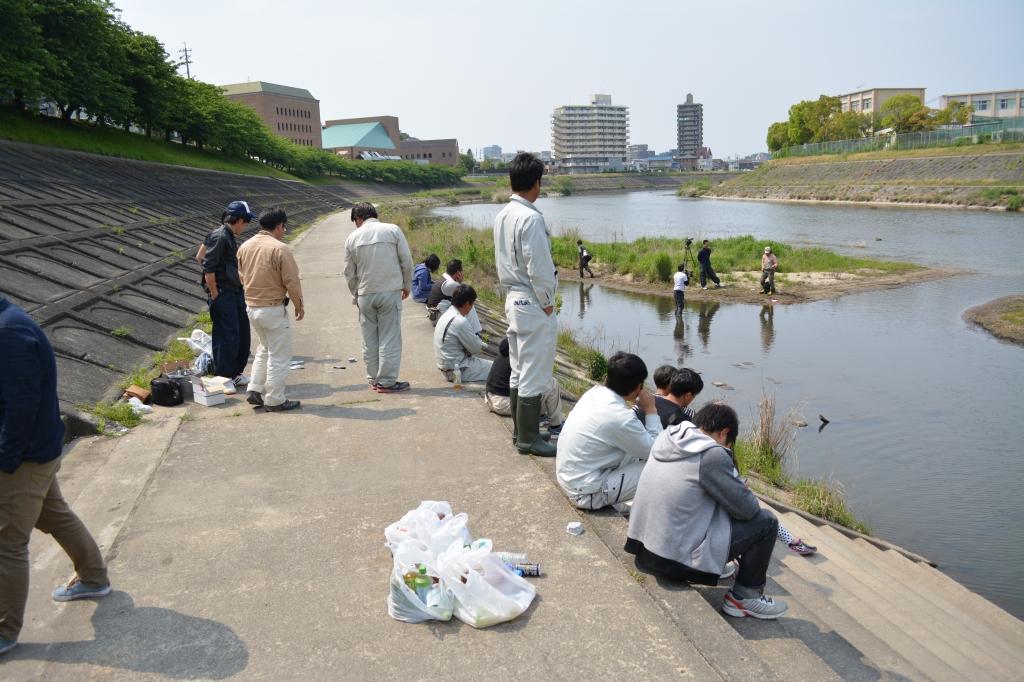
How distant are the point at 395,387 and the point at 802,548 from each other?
12.3ft

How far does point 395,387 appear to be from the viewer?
7.05 meters

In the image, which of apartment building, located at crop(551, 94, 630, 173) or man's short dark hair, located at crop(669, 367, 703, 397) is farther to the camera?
apartment building, located at crop(551, 94, 630, 173)

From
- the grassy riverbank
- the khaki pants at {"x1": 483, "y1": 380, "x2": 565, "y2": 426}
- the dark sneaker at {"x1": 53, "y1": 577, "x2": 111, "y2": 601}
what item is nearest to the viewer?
the dark sneaker at {"x1": 53, "y1": 577, "x2": 111, "y2": 601}

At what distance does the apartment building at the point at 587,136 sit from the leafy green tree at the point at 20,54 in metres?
167

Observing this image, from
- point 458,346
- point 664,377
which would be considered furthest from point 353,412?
point 664,377

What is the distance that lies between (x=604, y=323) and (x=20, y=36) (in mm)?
21274

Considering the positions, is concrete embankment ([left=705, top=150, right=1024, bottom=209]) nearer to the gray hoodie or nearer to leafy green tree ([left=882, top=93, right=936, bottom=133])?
leafy green tree ([left=882, top=93, right=936, bottom=133])

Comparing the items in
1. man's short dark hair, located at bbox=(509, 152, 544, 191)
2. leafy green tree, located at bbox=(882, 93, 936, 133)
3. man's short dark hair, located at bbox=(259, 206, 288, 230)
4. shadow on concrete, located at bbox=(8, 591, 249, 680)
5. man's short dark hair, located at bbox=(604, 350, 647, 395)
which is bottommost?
shadow on concrete, located at bbox=(8, 591, 249, 680)

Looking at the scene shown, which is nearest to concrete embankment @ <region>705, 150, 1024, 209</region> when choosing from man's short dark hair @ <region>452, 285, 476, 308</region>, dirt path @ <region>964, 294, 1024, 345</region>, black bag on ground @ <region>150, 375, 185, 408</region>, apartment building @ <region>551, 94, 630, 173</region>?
dirt path @ <region>964, 294, 1024, 345</region>

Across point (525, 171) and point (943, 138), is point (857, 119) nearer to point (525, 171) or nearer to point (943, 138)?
point (943, 138)

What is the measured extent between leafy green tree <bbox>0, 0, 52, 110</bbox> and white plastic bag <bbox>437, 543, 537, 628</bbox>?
25.5 m

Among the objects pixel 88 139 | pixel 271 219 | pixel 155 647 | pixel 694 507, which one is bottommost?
pixel 155 647

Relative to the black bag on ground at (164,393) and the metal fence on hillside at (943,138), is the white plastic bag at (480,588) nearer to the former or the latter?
the black bag on ground at (164,393)

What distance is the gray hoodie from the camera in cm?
363
